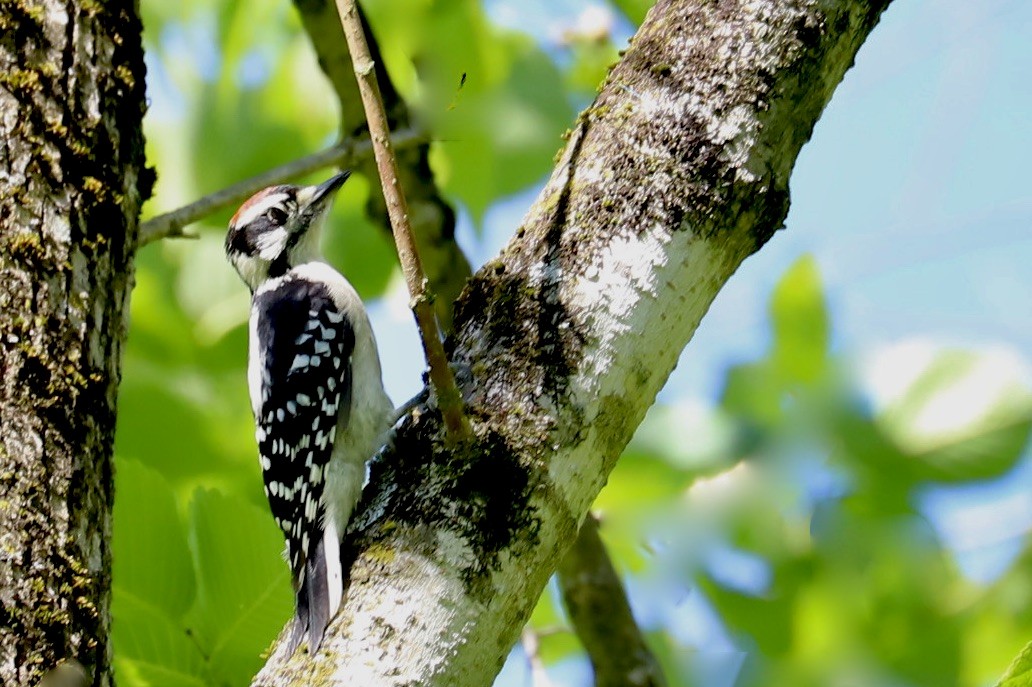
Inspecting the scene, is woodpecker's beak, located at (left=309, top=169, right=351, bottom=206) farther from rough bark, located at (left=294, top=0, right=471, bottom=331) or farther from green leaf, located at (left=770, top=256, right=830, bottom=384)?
green leaf, located at (left=770, top=256, right=830, bottom=384)

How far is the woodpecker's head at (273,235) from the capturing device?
4.40 m

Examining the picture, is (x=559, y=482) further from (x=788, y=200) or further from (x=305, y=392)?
(x=305, y=392)

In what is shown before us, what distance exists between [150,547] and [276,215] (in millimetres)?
2221

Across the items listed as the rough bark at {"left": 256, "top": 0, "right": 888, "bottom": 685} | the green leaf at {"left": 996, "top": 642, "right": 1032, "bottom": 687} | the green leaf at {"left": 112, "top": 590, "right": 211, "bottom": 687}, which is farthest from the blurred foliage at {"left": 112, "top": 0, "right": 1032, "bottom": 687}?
the green leaf at {"left": 996, "top": 642, "right": 1032, "bottom": 687}

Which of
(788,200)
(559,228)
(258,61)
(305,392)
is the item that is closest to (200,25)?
(258,61)

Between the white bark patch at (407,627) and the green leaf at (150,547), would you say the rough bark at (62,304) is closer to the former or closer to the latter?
the green leaf at (150,547)

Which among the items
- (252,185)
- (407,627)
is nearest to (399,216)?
(407,627)

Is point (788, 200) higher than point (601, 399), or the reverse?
point (788, 200)

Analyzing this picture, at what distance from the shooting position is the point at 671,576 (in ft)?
9.62

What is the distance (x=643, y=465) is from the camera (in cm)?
309

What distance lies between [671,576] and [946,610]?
0.68m

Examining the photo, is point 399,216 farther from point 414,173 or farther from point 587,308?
point 414,173

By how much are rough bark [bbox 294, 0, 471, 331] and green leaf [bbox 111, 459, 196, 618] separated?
1.46m

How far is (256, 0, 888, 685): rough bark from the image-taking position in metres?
2.02
